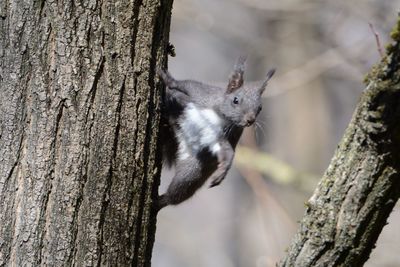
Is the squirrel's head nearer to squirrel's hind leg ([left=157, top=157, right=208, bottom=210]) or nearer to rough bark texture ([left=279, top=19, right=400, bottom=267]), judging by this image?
squirrel's hind leg ([left=157, top=157, right=208, bottom=210])

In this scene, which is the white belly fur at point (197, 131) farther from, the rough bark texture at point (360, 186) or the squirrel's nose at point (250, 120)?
the rough bark texture at point (360, 186)

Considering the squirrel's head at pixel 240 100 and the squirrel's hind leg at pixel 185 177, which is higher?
the squirrel's head at pixel 240 100

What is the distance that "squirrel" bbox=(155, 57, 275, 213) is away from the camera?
2932 millimetres

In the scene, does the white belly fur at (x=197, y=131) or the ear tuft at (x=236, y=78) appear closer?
the white belly fur at (x=197, y=131)

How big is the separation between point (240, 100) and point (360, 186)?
139 centimetres

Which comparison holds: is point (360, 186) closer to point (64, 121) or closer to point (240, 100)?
point (64, 121)

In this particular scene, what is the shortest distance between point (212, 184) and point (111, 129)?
755 mm

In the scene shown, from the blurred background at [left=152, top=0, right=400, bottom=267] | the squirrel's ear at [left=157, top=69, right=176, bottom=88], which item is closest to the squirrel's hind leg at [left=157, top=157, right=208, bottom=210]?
the blurred background at [left=152, top=0, right=400, bottom=267]

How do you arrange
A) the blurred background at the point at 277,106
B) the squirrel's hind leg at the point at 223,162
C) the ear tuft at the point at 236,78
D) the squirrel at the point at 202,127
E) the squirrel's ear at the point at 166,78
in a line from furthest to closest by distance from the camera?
the blurred background at the point at 277,106, the ear tuft at the point at 236,78, the squirrel at the point at 202,127, the squirrel's hind leg at the point at 223,162, the squirrel's ear at the point at 166,78

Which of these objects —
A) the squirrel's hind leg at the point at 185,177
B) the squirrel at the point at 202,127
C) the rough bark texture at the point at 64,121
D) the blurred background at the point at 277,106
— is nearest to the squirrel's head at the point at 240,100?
the squirrel at the point at 202,127

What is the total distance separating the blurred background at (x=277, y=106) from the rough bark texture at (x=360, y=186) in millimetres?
1292

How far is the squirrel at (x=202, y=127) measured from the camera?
2.93 meters

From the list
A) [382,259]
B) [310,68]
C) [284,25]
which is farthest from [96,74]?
[284,25]

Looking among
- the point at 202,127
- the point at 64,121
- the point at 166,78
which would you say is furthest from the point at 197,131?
the point at 64,121
